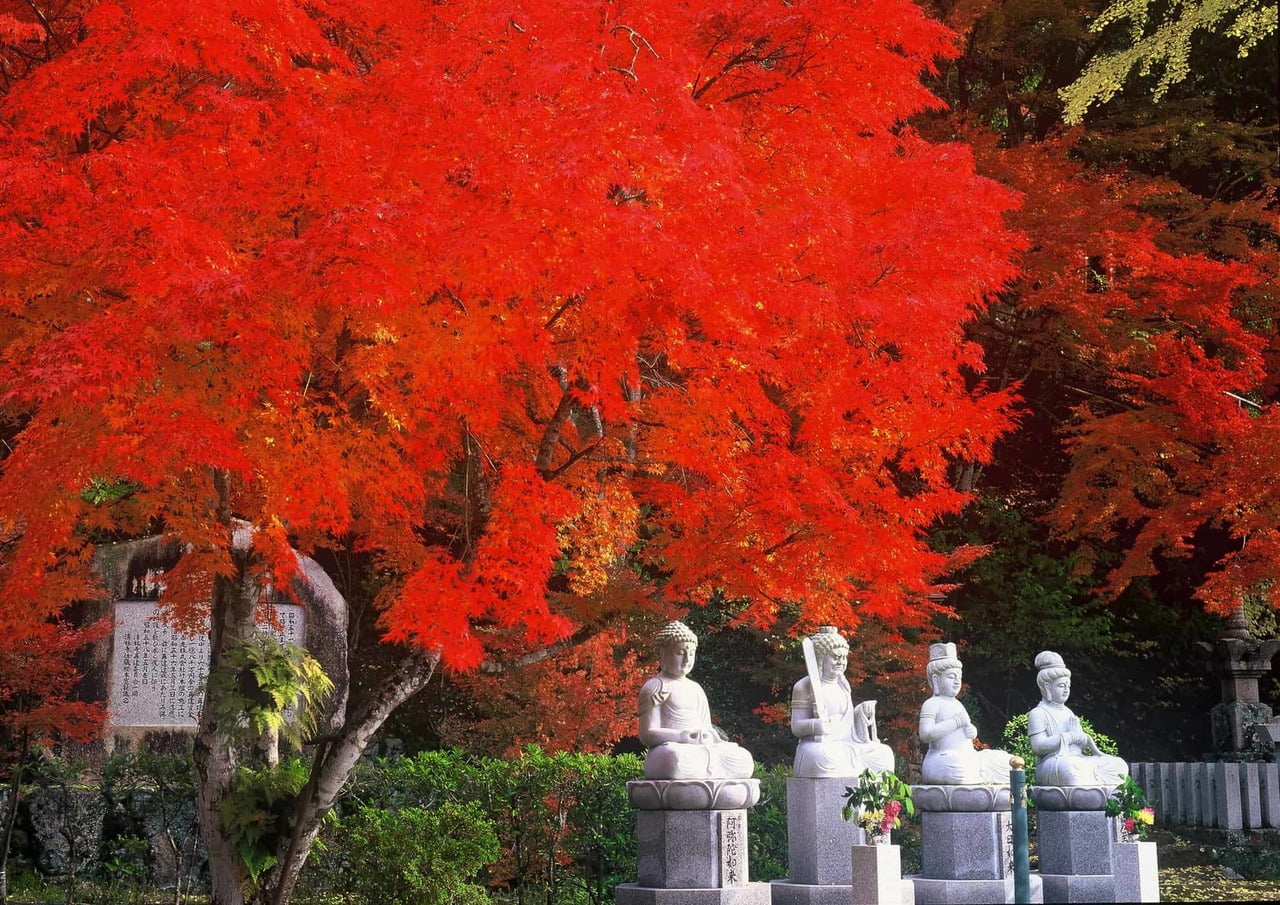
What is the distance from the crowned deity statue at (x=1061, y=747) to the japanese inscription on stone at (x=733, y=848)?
2970mm

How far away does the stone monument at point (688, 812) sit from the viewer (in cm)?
867

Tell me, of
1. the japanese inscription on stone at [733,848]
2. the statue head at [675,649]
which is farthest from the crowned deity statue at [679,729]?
the japanese inscription on stone at [733,848]

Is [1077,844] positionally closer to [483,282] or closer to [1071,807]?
[1071,807]

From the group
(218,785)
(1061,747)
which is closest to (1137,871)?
(1061,747)

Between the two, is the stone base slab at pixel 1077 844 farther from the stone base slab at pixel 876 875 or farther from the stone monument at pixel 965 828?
the stone base slab at pixel 876 875

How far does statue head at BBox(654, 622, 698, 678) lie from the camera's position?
924 cm

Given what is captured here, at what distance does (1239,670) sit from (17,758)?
13.8 m

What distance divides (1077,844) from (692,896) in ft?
11.6

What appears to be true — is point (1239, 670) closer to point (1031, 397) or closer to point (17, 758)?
point (1031, 397)

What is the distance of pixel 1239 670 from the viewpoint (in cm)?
1567

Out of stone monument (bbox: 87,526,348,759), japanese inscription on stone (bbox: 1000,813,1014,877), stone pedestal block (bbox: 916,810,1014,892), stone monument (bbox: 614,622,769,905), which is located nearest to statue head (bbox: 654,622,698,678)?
stone monument (bbox: 614,622,769,905)

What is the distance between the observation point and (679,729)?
29.9ft

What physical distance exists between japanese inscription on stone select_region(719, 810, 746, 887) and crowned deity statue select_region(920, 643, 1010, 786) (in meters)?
1.83

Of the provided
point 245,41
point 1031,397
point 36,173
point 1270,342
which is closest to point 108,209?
point 36,173
